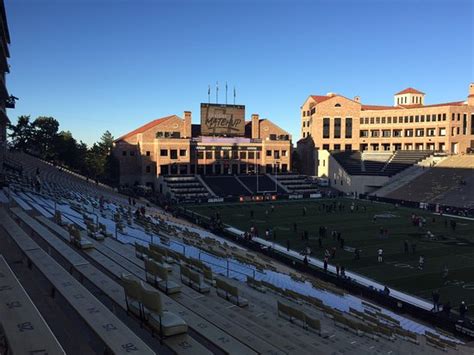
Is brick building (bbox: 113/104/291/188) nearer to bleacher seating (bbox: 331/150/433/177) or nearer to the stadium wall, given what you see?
the stadium wall

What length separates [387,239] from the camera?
39594mm

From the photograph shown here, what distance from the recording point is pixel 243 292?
1557 centimetres

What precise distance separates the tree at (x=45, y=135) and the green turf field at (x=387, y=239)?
1924 inches

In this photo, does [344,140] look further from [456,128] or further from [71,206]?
[71,206]

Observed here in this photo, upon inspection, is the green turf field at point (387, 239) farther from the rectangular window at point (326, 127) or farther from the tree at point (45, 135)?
the tree at point (45, 135)

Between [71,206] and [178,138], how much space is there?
5326 centimetres

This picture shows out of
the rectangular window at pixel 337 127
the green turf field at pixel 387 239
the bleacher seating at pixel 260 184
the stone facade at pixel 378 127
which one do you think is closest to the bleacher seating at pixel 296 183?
the bleacher seating at pixel 260 184

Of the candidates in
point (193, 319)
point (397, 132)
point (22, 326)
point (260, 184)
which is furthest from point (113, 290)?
point (397, 132)

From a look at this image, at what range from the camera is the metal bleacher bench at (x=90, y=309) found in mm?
7035

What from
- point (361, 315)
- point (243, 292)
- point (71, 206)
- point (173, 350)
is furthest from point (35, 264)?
point (71, 206)

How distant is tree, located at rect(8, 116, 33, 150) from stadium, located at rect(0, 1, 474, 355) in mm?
8195

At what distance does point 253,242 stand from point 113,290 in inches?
1008

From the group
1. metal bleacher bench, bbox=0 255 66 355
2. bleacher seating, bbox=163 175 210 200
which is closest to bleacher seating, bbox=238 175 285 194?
bleacher seating, bbox=163 175 210 200

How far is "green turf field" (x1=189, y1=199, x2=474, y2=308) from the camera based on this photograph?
2720 cm
